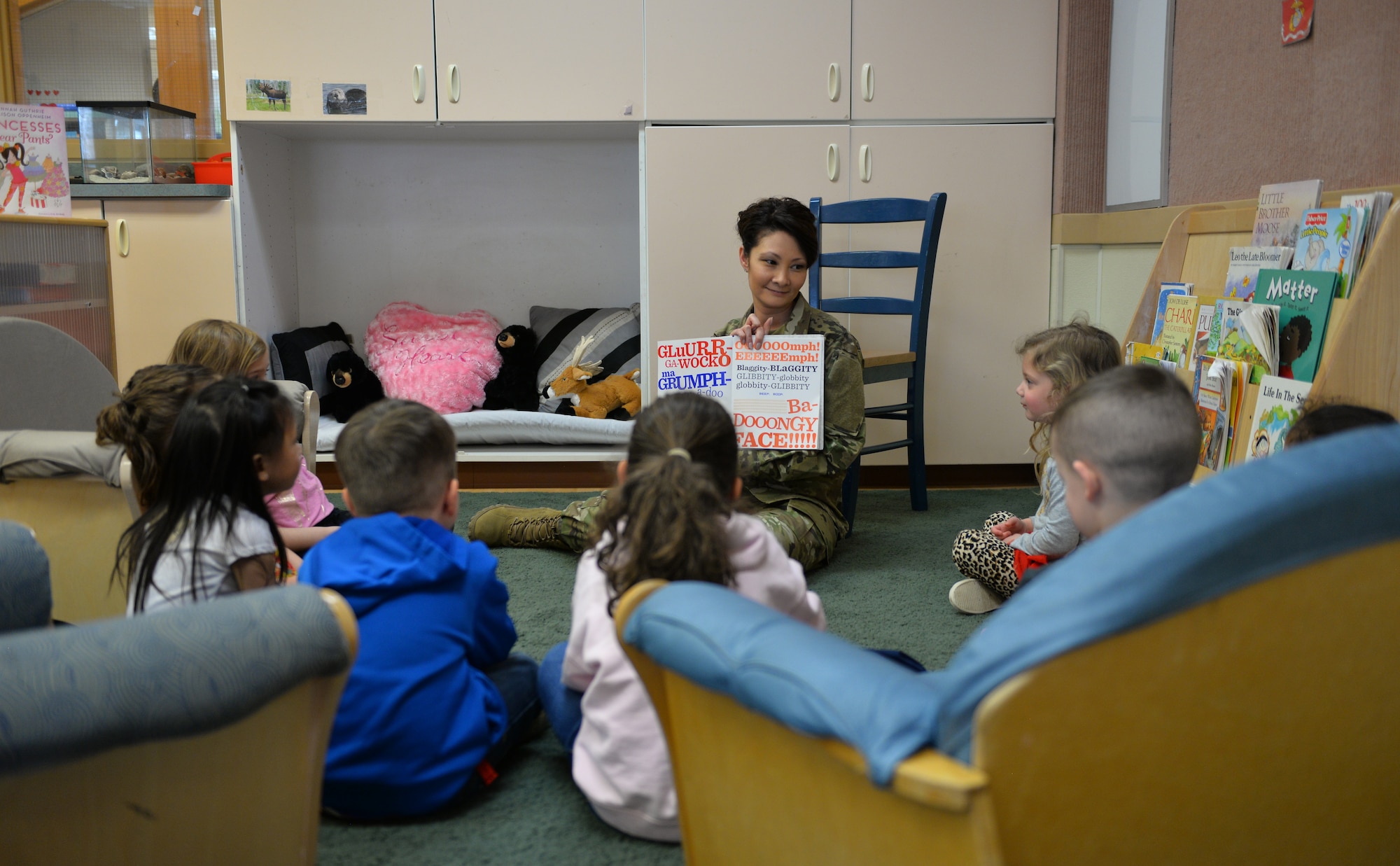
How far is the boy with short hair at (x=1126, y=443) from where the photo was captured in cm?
109

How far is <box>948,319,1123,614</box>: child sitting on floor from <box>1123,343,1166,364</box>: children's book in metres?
0.29

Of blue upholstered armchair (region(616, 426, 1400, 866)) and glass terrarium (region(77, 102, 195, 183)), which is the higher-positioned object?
glass terrarium (region(77, 102, 195, 183))

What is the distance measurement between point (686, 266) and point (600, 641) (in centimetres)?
220

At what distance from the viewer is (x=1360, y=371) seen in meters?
1.71

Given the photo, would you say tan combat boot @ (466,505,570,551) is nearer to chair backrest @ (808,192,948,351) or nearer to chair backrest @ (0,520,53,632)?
chair backrest @ (808,192,948,351)

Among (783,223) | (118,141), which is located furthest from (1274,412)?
(118,141)

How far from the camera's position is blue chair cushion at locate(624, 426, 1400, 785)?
2.19ft

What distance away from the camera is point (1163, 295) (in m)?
2.37

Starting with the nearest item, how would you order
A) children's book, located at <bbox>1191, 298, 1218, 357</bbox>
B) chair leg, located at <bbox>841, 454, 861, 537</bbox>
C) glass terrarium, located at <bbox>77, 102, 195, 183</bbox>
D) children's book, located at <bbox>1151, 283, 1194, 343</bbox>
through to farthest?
children's book, located at <bbox>1191, 298, 1218, 357</bbox>, children's book, located at <bbox>1151, 283, 1194, 343</bbox>, chair leg, located at <bbox>841, 454, 861, 537</bbox>, glass terrarium, located at <bbox>77, 102, 195, 183</bbox>

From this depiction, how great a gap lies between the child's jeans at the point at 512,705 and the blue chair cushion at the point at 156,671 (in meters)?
0.64

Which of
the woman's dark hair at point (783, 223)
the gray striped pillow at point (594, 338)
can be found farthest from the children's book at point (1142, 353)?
the gray striped pillow at point (594, 338)

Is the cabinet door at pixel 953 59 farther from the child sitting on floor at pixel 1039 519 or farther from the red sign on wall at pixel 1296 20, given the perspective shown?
the child sitting on floor at pixel 1039 519

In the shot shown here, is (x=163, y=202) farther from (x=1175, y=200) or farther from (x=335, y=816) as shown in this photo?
(x=1175, y=200)

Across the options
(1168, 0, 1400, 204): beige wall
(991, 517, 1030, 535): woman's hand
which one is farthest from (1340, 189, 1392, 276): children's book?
(991, 517, 1030, 535): woman's hand
